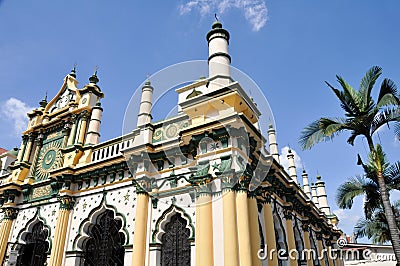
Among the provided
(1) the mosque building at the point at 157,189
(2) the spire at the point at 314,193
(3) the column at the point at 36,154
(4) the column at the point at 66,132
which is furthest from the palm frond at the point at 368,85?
(2) the spire at the point at 314,193

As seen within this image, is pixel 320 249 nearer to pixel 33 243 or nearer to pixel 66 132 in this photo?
pixel 33 243

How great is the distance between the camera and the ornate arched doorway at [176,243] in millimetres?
9094

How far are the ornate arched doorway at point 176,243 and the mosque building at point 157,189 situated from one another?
3 centimetres

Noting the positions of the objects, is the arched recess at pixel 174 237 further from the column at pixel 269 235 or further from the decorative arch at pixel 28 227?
the decorative arch at pixel 28 227

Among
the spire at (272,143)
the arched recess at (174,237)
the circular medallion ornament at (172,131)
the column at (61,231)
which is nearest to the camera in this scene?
the arched recess at (174,237)

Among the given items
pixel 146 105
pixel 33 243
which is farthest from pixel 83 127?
pixel 33 243

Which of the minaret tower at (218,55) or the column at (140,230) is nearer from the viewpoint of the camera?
the column at (140,230)

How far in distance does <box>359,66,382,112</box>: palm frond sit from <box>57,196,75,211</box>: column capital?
37.0ft

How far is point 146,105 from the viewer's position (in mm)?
12055

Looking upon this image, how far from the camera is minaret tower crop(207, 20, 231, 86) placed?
9656mm

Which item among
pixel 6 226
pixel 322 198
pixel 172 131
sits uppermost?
pixel 322 198

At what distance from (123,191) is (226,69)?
Answer: 5.47 metres

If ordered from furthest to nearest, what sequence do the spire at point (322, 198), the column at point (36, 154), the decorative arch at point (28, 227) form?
the spire at point (322, 198) → the column at point (36, 154) → the decorative arch at point (28, 227)

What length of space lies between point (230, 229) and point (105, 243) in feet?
18.1
